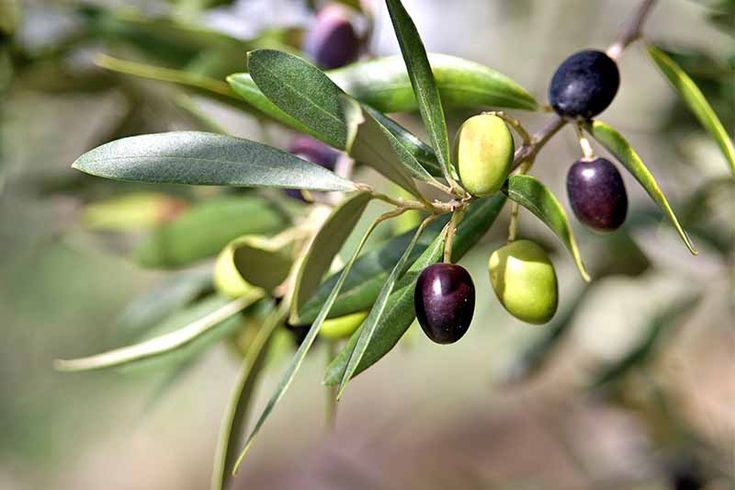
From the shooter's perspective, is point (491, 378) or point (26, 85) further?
point (491, 378)

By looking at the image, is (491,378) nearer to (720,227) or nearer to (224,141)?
(720,227)

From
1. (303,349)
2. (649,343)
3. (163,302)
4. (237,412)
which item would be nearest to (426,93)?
(303,349)

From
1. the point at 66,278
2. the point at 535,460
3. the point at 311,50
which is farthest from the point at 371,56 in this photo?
the point at 535,460

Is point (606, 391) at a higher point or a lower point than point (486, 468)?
higher

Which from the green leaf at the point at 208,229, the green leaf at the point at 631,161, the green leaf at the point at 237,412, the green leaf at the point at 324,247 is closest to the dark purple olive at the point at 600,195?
the green leaf at the point at 631,161

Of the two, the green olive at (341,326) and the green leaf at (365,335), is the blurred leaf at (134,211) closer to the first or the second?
the green olive at (341,326)

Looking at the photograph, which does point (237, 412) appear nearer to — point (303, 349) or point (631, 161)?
point (303, 349)

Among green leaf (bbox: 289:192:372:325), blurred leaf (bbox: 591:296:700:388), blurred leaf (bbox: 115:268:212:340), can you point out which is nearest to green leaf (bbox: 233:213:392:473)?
green leaf (bbox: 289:192:372:325)

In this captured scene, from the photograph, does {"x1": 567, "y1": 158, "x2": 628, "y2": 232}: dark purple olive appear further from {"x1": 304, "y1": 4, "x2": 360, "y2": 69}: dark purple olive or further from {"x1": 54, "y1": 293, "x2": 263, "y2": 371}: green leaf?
{"x1": 304, "y1": 4, "x2": 360, "y2": 69}: dark purple olive
